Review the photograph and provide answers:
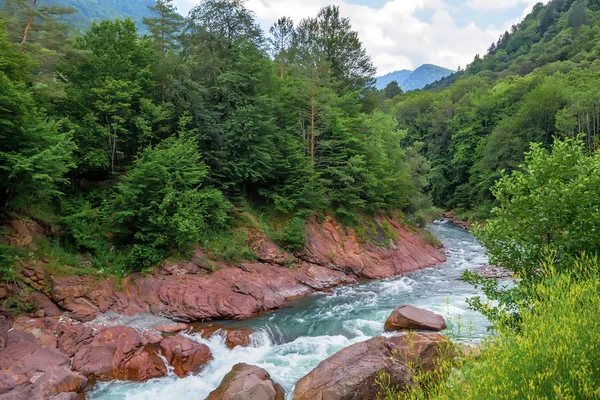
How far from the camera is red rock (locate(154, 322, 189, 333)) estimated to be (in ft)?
42.5

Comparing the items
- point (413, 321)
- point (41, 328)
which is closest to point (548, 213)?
point (413, 321)

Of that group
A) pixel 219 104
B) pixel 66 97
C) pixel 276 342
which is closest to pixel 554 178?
pixel 276 342

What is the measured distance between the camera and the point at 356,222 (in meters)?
25.1

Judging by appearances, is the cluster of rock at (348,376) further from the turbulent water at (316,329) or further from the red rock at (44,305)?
the red rock at (44,305)

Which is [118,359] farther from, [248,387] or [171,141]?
[171,141]

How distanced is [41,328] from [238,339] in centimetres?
621

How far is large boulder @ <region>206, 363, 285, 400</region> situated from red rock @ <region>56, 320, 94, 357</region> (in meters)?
4.82

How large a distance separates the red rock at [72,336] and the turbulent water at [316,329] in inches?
70.4

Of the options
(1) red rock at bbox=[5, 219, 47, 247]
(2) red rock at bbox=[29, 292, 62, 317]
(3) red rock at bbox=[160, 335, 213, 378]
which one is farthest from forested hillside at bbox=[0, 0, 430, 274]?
(3) red rock at bbox=[160, 335, 213, 378]

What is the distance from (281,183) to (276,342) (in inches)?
468

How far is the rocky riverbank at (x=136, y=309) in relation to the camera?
997cm

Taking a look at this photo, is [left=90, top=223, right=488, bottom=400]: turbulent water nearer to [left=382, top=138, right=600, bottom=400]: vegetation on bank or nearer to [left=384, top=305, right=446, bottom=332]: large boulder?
[left=384, top=305, right=446, bottom=332]: large boulder

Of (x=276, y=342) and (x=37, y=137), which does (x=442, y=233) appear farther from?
(x=37, y=137)

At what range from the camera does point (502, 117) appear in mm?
53969
